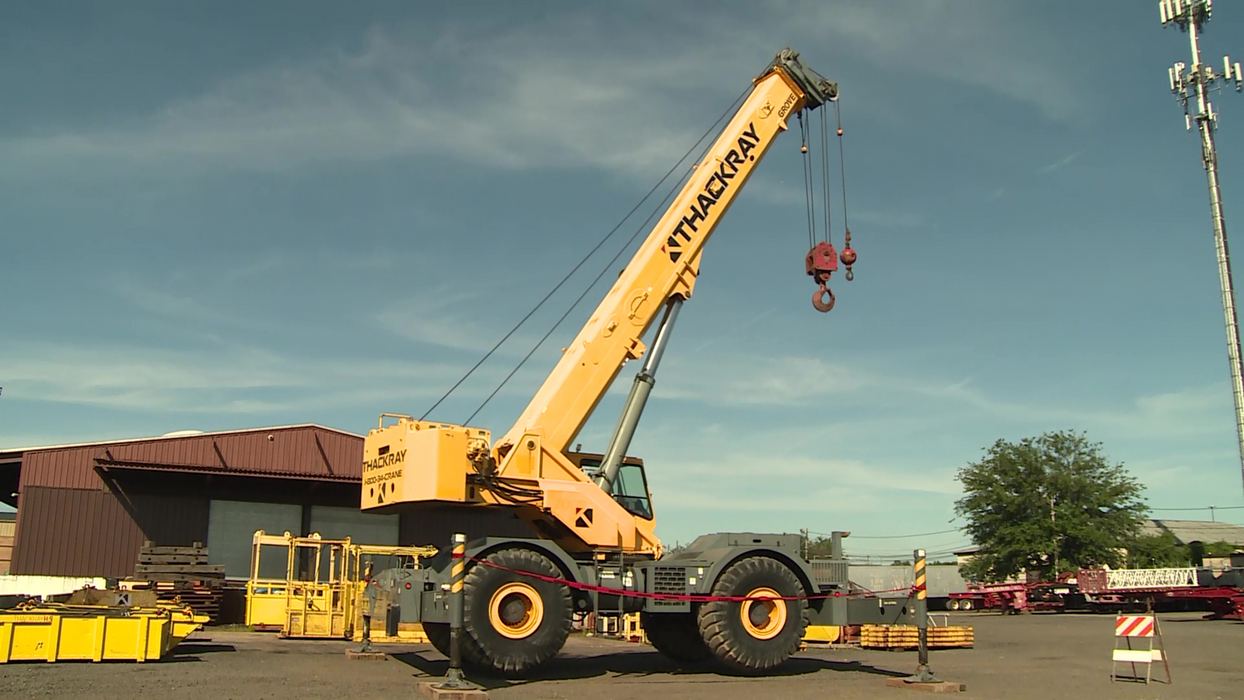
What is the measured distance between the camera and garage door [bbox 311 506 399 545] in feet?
108

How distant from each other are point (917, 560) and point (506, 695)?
606 centimetres

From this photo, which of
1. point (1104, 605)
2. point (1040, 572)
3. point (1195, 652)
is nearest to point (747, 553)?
point (1195, 652)

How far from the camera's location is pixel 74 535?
29094 mm

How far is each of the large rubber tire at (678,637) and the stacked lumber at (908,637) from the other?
6.15 metres

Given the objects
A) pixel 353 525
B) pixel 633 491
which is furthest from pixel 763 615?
pixel 353 525

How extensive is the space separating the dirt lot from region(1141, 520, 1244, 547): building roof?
211ft

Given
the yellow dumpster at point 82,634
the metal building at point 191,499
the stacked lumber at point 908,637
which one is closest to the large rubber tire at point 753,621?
the stacked lumber at point 908,637

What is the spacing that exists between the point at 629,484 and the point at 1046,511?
1827 inches

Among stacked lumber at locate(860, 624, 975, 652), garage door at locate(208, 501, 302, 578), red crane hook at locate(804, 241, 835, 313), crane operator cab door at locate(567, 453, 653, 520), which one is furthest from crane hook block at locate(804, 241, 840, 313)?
garage door at locate(208, 501, 302, 578)

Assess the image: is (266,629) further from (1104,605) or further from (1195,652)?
(1104,605)

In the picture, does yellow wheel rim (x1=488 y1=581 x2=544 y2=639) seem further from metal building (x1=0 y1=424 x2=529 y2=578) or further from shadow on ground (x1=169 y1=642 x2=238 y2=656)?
metal building (x1=0 y1=424 x2=529 y2=578)

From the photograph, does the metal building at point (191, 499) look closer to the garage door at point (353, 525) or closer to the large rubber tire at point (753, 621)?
the garage door at point (353, 525)

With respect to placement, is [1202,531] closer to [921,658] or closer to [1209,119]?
[1209,119]

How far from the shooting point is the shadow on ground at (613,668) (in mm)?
13442
